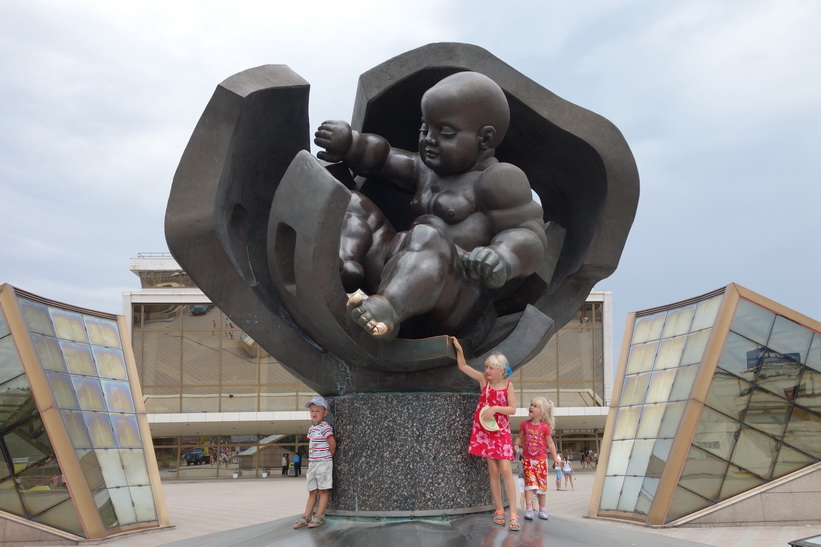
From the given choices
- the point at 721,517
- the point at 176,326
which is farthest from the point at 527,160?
the point at 176,326

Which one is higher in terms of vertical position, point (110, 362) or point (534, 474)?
point (110, 362)

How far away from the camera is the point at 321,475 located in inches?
182

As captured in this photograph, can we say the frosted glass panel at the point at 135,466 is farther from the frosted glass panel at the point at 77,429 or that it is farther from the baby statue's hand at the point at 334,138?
the baby statue's hand at the point at 334,138

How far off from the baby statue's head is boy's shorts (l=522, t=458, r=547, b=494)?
2210 mm

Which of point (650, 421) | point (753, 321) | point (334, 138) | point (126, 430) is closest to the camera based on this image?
point (334, 138)

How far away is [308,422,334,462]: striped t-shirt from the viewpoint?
4672 millimetres

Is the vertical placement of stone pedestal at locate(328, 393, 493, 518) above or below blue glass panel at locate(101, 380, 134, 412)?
below

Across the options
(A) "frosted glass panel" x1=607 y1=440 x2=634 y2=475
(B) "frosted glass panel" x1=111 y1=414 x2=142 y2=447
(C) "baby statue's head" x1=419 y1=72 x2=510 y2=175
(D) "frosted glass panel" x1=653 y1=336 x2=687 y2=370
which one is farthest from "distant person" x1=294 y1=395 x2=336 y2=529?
(D) "frosted glass panel" x1=653 y1=336 x2=687 y2=370

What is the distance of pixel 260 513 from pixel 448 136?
11.9m

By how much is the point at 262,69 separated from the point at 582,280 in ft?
8.84

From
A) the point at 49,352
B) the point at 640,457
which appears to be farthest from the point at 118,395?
the point at 640,457

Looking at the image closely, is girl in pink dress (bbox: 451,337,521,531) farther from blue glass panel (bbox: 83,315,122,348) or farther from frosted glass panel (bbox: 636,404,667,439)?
blue glass panel (bbox: 83,315,122,348)

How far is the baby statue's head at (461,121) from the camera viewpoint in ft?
15.5

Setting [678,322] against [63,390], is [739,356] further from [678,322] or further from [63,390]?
[63,390]
